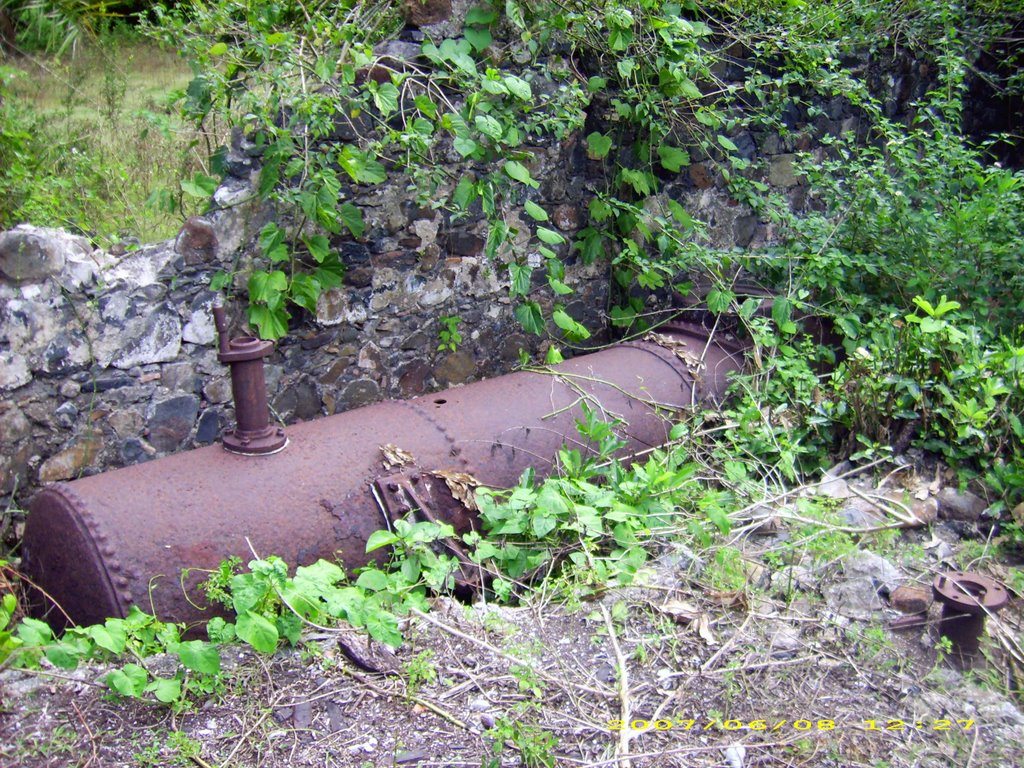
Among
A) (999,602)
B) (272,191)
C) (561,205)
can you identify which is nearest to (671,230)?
(561,205)

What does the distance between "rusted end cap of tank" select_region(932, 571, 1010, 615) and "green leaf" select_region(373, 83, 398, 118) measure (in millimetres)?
2433

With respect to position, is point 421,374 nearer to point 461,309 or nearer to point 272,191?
point 461,309

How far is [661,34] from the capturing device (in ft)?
13.3

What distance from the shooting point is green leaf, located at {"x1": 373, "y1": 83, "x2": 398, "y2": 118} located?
129 inches

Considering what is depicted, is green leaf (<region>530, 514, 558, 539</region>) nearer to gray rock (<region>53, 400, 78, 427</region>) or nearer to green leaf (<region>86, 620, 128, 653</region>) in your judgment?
green leaf (<region>86, 620, 128, 653</region>)

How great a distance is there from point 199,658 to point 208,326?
160 cm

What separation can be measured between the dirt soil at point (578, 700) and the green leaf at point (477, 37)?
2359 mm

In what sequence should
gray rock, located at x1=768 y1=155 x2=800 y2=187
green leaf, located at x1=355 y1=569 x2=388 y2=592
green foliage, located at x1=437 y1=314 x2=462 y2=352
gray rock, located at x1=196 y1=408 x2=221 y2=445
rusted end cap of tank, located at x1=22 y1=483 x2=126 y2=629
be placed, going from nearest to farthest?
rusted end cap of tank, located at x1=22 y1=483 x2=126 y2=629 → green leaf, located at x1=355 y1=569 x2=388 y2=592 → gray rock, located at x1=196 y1=408 x2=221 y2=445 → green foliage, located at x1=437 y1=314 x2=462 y2=352 → gray rock, located at x1=768 y1=155 x2=800 y2=187

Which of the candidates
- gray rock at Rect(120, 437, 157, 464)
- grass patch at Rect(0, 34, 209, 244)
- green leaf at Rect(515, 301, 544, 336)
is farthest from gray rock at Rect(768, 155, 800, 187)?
gray rock at Rect(120, 437, 157, 464)

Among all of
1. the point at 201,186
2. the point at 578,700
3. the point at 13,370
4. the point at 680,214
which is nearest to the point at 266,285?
the point at 201,186

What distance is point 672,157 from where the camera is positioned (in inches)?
177

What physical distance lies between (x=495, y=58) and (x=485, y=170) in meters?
0.48

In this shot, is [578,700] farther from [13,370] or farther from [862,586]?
[13,370]

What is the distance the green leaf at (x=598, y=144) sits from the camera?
4.33 metres
